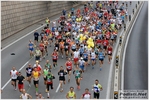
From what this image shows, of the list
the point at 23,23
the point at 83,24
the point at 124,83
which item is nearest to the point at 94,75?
the point at 124,83

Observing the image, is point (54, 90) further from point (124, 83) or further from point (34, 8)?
point (34, 8)

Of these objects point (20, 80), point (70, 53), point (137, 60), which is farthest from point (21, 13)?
point (20, 80)

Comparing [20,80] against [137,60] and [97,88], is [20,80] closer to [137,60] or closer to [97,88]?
[97,88]

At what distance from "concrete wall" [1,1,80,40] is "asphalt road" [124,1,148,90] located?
1179 centimetres

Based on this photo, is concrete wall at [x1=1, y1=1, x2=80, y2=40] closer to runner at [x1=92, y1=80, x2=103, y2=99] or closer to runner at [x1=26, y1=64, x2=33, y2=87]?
runner at [x1=26, y1=64, x2=33, y2=87]

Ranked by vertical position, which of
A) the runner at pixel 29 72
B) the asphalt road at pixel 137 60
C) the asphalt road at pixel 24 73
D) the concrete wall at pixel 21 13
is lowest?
the asphalt road at pixel 137 60

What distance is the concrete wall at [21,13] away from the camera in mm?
30844

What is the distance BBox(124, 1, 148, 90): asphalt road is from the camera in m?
20.9

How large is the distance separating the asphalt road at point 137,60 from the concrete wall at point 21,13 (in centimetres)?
1179

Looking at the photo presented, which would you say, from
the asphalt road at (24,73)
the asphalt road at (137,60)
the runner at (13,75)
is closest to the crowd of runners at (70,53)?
the runner at (13,75)

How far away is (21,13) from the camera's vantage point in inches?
1363

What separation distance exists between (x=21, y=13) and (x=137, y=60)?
47.6 feet

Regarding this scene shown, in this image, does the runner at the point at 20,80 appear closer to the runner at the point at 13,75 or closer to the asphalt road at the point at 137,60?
the runner at the point at 13,75

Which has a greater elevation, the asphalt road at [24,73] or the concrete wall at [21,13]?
the concrete wall at [21,13]
